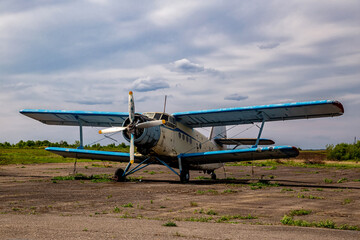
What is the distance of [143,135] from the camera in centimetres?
1703

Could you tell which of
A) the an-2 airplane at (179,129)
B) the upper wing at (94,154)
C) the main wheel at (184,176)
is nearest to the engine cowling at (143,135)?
the an-2 airplane at (179,129)

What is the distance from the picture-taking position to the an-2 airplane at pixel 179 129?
17.2 meters

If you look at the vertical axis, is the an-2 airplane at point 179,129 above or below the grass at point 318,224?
above

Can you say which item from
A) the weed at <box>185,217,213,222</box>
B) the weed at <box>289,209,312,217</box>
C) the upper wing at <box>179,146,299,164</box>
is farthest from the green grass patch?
the upper wing at <box>179,146,299,164</box>

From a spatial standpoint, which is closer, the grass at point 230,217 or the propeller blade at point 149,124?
the grass at point 230,217

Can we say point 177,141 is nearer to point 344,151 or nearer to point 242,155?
point 242,155

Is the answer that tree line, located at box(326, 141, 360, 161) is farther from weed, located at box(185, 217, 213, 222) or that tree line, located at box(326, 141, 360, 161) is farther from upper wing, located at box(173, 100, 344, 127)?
weed, located at box(185, 217, 213, 222)

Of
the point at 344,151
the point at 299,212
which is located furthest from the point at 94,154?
the point at 344,151

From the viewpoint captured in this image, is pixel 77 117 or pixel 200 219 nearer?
pixel 200 219

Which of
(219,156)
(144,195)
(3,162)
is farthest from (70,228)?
(3,162)

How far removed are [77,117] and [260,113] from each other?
1114 centimetres

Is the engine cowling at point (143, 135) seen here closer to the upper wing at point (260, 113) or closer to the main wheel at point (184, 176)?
the main wheel at point (184, 176)

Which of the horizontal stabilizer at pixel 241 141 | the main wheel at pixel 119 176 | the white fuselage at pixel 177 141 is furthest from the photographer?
the horizontal stabilizer at pixel 241 141

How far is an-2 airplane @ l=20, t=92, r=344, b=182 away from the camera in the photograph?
56.3 ft
